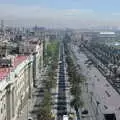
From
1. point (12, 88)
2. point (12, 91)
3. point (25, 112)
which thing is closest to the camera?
point (12, 88)

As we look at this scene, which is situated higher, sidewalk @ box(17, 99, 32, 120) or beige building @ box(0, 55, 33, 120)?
beige building @ box(0, 55, 33, 120)

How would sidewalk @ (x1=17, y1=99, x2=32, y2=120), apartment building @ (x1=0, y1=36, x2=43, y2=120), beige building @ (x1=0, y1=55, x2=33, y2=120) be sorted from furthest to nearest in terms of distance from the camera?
1. sidewalk @ (x1=17, y1=99, x2=32, y2=120)
2. apartment building @ (x1=0, y1=36, x2=43, y2=120)
3. beige building @ (x1=0, y1=55, x2=33, y2=120)

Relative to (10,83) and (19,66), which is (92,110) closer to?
(19,66)

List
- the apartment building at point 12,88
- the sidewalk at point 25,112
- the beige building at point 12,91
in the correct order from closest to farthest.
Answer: the beige building at point 12,91, the apartment building at point 12,88, the sidewalk at point 25,112

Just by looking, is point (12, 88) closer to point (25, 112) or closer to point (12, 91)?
point (12, 91)

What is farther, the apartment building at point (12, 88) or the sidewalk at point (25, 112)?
the sidewalk at point (25, 112)

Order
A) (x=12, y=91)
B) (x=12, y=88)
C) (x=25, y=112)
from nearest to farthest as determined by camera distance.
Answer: (x=12, y=88) → (x=12, y=91) → (x=25, y=112)

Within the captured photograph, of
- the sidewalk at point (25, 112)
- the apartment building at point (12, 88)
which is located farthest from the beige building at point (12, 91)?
the sidewalk at point (25, 112)

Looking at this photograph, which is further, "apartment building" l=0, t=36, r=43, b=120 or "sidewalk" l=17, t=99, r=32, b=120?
"sidewalk" l=17, t=99, r=32, b=120

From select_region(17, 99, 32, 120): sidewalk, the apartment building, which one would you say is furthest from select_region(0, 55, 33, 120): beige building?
select_region(17, 99, 32, 120): sidewalk

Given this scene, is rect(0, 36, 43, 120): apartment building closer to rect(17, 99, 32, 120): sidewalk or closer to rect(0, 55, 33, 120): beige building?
rect(0, 55, 33, 120): beige building

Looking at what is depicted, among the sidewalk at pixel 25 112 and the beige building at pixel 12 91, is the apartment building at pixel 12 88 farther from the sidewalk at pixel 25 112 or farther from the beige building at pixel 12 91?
the sidewalk at pixel 25 112

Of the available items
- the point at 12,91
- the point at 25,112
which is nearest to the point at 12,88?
the point at 12,91
